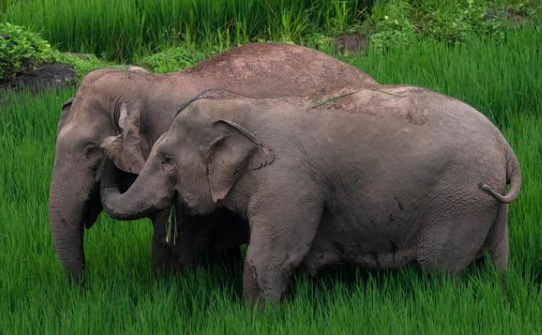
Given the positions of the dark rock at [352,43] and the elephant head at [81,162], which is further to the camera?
the dark rock at [352,43]

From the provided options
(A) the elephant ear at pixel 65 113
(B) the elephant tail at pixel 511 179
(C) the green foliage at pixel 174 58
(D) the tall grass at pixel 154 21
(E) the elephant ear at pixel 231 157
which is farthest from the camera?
(D) the tall grass at pixel 154 21

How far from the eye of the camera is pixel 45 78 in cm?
900

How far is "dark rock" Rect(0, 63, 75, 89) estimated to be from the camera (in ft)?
29.3

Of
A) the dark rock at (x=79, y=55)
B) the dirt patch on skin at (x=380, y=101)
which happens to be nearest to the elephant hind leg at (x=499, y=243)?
the dirt patch on skin at (x=380, y=101)

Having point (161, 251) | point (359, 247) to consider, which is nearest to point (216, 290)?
point (161, 251)

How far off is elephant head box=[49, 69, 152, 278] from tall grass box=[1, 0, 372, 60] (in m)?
3.81

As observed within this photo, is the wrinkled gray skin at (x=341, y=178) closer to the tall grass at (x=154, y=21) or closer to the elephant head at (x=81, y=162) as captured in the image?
the elephant head at (x=81, y=162)

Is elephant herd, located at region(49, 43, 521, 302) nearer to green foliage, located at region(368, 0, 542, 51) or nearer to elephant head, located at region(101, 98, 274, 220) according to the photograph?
elephant head, located at region(101, 98, 274, 220)

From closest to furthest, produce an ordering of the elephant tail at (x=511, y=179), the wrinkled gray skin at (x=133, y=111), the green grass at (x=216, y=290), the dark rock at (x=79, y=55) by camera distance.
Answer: the green grass at (x=216, y=290), the elephant tail at (x=511, y=179), the wrinkled gray skin at (x=133, y=111), the dark rock at (x=79, y=55)

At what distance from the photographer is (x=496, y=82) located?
7891 mm

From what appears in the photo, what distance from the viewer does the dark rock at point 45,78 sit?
892 cm

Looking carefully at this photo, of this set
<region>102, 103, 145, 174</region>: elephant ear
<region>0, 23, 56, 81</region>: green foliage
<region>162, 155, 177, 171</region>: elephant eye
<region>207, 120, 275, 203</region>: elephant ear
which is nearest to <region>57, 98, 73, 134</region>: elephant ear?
<region>102, 103, 145, 174</region>: elephant ear

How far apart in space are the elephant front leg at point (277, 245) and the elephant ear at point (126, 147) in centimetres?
62

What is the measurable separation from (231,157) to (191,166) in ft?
0.59
